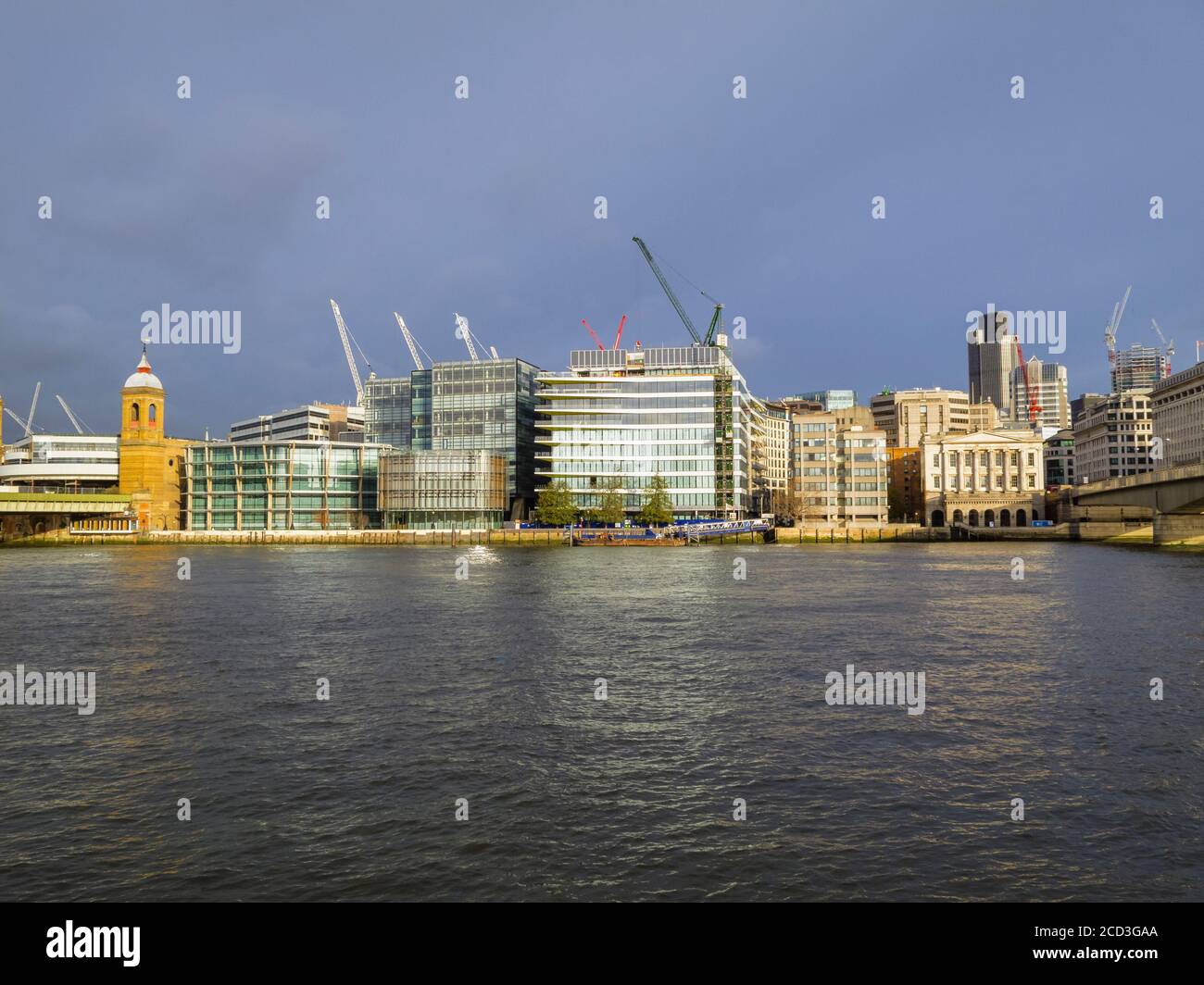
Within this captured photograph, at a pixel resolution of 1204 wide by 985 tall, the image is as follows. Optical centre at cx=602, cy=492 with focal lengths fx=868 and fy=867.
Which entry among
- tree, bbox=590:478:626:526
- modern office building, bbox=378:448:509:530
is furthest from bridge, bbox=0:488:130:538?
tree, bbox=590:478:626:526

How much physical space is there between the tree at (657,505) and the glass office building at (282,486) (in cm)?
6029

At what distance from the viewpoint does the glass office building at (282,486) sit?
614ft

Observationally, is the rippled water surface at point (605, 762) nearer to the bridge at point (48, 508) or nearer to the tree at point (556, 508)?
the tree at point (556, 508)

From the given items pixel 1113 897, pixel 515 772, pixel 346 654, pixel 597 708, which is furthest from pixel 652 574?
pixel 1113 897

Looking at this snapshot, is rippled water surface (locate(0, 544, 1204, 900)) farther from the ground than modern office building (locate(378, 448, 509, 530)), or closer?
closer

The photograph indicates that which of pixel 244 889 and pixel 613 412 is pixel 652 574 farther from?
pixel 613 412

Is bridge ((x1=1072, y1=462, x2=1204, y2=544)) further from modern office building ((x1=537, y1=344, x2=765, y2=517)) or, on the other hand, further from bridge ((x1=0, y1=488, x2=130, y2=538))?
bridge ((x1=0, y1=488, x2=130, y2=538))

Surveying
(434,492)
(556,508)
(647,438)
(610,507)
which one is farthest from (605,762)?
(434,492)

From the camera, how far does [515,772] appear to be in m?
20.7

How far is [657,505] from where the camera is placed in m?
171

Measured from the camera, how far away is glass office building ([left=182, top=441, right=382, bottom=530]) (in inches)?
7367

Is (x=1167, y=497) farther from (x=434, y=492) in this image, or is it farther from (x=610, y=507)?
(x=434, y=492)

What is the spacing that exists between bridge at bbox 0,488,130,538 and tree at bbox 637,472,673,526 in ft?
375

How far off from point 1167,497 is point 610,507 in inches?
3649
